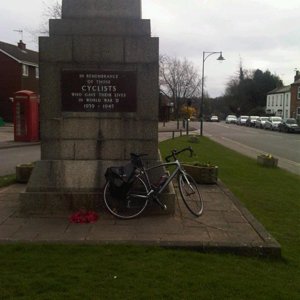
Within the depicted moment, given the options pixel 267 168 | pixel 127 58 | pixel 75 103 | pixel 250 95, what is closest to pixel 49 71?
pixel 75 103

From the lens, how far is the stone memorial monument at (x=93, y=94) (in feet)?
23.6

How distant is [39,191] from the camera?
711 cm

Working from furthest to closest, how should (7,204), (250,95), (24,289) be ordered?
(250,95) → (7,204) → (24,289)

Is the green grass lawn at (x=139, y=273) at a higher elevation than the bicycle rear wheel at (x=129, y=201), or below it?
below

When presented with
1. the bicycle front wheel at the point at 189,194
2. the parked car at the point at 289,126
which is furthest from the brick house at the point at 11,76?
the bicycle front wheel at the point at 189,194

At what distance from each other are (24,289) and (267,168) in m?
12.9

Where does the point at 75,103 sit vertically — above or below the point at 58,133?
above

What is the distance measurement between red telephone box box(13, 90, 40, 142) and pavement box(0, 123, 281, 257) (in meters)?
18.7

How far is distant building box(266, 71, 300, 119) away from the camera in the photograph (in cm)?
8474

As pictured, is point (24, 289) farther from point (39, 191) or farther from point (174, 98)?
point (174, 98)

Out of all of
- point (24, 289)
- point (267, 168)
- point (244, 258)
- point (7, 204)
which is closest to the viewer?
point (24, 289)

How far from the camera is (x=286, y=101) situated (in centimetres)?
9075

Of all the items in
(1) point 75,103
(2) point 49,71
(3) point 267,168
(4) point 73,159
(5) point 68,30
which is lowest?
(3) point 267,168

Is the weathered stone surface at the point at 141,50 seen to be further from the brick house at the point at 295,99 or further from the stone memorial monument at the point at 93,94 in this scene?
the brick house at the point at 295,99
